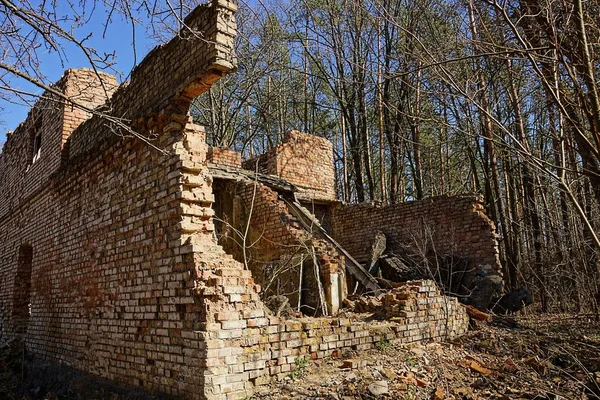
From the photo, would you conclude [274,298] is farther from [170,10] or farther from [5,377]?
[5,377]

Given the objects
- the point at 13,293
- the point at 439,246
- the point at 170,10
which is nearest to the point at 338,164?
the point at 439,246

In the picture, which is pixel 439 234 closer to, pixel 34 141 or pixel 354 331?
pixel 354 331

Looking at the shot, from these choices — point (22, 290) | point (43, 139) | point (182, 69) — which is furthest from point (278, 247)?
point (22, 290)

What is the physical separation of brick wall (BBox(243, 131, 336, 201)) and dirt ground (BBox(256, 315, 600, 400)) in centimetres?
672

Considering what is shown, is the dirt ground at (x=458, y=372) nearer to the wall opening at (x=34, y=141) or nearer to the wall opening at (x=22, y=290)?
the wall opening at (x=22, y=290)

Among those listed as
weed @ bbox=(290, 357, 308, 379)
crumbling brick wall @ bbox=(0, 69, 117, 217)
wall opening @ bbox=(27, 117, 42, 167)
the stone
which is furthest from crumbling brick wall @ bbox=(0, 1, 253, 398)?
wall opening @ bbox=(27, 117, 42, 167)

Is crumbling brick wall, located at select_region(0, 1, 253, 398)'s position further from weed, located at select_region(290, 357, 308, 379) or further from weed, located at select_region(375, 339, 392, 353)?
weed, located at select_region(375, 339, 392, 353)

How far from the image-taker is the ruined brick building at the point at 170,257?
14.0ft

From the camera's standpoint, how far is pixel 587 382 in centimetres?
453

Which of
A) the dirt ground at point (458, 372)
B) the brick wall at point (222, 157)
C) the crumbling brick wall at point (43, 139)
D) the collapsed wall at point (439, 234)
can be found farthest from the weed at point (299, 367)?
the brick wall at point (222, 157)

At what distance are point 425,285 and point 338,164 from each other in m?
17.6

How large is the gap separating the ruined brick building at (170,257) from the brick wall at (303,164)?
2140 mm

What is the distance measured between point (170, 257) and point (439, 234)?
7.67m

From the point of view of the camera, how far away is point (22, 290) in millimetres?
9547
